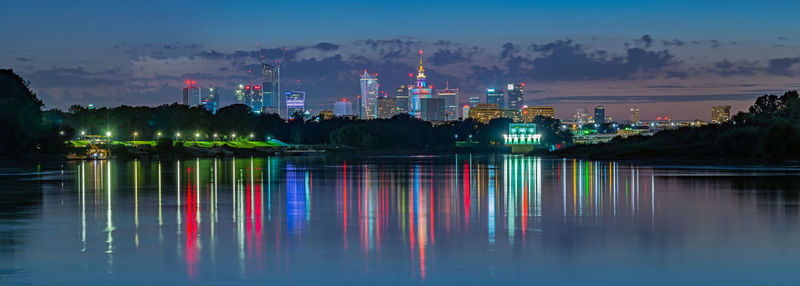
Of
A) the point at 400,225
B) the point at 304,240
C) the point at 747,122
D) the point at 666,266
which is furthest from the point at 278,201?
the point at 747,122

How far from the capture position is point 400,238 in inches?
806

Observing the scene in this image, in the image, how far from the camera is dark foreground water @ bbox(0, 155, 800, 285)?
50.3 feet

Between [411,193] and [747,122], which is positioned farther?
[747,122]

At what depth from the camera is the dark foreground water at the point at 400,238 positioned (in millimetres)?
15336

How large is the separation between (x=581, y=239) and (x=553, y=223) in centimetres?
367

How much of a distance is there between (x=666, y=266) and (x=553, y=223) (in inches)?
307

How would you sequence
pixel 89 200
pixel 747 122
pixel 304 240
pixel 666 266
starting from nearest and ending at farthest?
pixel 666 266, pixel 304 240, pixel 89 200, pixel 747 122

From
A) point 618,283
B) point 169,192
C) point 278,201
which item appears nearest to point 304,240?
point 618,283

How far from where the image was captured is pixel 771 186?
40625 mm

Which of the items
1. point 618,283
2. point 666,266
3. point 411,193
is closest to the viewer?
point 618,283

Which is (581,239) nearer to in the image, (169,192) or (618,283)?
(618,283)

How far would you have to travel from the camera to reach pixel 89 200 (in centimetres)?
3247

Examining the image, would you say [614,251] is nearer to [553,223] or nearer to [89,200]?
[553,223]

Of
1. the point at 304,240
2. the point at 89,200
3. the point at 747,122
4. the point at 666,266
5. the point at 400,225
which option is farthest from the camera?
the point at 747,122
